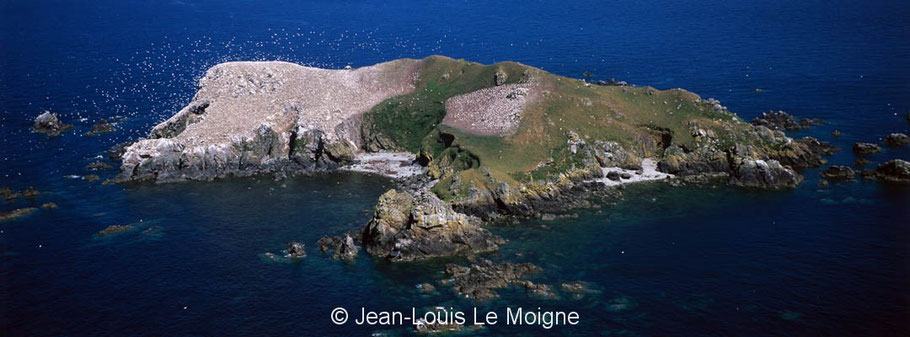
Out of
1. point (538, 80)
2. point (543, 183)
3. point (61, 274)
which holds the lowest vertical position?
point (61, 274)

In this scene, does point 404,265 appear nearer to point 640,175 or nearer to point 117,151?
point 640,175

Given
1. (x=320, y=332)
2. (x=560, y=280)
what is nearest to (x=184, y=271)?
(x=320, y=332)

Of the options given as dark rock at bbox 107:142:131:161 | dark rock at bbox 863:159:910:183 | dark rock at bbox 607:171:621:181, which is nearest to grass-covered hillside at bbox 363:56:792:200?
dark rock at bbox 607:171:621:181

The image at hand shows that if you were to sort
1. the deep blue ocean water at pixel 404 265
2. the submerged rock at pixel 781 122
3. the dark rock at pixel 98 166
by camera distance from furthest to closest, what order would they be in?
the submerged rock at pixel 781 122, the dark rock at pixel 98 166, the deep blue ocean water at pixel 404 265

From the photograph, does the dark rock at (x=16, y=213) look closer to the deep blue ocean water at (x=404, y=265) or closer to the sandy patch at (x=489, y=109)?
the deep blue ocean water at (x=404, y=265)

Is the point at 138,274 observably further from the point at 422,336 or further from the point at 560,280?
the point at 560,280

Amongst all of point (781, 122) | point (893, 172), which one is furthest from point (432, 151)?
point (893, 172)

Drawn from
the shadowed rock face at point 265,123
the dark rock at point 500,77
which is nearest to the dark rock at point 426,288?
the shadowed rock face at point 265,123
